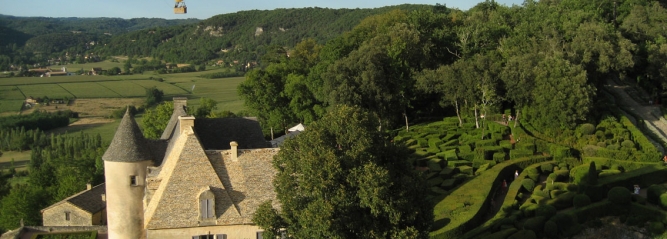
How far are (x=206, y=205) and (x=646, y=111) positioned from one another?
173 ft

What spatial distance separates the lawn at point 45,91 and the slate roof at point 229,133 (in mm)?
132045

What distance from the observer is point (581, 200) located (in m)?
38.5

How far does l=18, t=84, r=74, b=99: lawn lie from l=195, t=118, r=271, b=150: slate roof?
132 meters

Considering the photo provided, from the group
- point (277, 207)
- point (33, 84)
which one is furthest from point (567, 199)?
point (33, 84)

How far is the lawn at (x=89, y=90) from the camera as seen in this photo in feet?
527

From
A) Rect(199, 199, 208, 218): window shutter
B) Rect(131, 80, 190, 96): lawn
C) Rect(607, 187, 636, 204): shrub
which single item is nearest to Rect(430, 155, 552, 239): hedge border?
Rect(607, 187, 636, 204): shrub

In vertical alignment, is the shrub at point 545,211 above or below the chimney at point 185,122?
below

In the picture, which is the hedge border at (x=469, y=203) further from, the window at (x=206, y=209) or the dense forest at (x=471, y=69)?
the dense forest at (x=471, y=69)

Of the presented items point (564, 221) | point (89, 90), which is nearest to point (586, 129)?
point (564, 221)

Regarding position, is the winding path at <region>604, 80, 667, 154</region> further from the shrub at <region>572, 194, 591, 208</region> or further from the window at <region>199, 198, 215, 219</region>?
the window at <region>199, 198, 215, 219</region>

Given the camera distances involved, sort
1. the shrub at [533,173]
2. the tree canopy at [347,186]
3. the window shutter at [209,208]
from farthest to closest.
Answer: the shrub at [533,173], the window shutter at [209,208], the tree canopy at [347,186]

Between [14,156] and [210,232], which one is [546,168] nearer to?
[210,232]

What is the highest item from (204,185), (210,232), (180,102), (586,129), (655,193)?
(180,102)

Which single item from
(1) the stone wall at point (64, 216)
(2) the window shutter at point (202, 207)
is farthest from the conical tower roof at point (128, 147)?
(1) the stone wall at point (64, 216)
